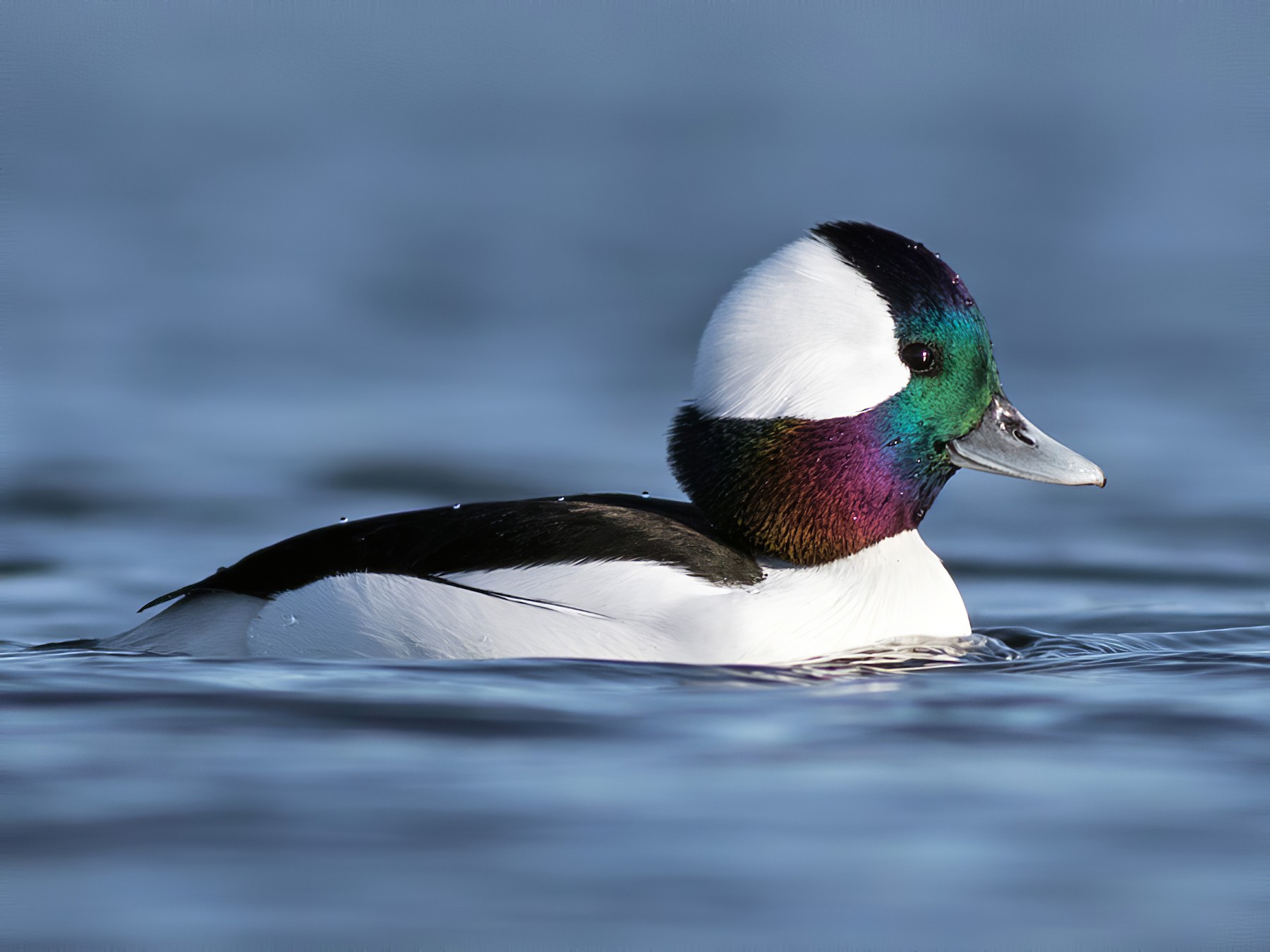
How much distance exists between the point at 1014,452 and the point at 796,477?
0.94m

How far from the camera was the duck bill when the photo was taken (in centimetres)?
684

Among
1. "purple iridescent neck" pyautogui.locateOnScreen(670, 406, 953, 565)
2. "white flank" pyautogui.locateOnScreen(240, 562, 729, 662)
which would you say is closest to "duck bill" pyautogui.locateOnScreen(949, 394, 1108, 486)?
"purple iridescent neck" pyautogui.locateOnScreen(670, 406, 953, 565)

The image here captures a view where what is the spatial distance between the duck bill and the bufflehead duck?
0.31ft

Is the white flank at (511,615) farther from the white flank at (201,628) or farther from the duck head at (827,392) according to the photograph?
the duck head at (827,392)

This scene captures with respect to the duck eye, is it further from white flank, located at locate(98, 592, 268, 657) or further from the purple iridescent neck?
white flank, located at locate(98, 592, 268, 657)

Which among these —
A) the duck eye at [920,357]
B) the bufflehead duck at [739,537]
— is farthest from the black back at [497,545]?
the duck eye at [920,357]

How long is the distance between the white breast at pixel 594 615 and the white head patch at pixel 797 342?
0.58 meters

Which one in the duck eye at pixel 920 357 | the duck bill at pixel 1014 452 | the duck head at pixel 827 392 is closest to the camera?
the duck head at pixel 827 392

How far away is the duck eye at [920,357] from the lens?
21.6 feet

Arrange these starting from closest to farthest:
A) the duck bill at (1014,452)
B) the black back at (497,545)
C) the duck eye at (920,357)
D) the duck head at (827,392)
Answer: the black back at (497,545), the duck head at (827,392), the duck eye at (920,357), the duck bill at (1014,452)

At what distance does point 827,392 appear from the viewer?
6406 mm

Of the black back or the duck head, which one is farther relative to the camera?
the duck head

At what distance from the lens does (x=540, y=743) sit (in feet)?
17.1

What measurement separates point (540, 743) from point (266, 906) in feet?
4.23
